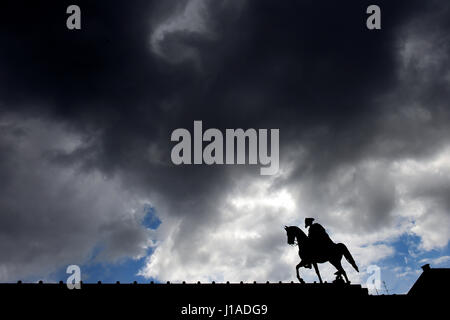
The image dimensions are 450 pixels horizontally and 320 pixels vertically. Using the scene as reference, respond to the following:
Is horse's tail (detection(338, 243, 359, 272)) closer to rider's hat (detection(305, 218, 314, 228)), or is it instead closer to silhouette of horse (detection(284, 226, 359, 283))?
silhouette of horse (detection(284, 226, 359, 283))

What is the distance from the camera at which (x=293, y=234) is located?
15.6 meters

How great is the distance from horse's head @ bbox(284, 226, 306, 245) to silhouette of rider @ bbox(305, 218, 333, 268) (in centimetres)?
41

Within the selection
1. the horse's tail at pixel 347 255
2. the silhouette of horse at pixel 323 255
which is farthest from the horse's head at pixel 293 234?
the horse's tail at pixel 347 255

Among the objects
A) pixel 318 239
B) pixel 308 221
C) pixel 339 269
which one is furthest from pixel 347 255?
pixel 308 221

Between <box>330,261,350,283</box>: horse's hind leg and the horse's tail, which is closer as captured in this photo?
the horse's tail

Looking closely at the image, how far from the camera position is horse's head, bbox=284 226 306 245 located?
15.4m

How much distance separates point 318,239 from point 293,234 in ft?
3.95

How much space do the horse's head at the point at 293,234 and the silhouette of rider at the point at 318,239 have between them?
407 mm

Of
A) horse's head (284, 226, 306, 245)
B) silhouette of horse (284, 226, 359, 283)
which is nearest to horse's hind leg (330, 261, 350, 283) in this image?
silhouette of horse (284, 226, 359, 283)

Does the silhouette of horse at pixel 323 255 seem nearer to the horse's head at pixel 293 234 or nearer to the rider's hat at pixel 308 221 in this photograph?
the horse's head at pixel 293 234

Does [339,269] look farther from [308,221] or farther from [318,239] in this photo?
[308,221]

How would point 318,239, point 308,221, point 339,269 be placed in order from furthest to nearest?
point 308,221, point 318,239, point 339,269
